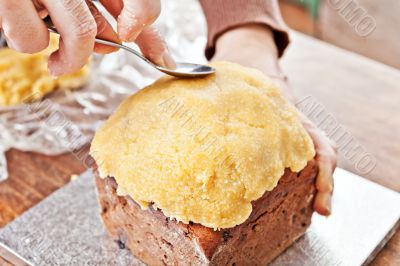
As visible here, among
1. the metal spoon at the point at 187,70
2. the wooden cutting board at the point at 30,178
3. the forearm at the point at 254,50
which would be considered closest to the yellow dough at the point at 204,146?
the metal spoon at the point at 187,70

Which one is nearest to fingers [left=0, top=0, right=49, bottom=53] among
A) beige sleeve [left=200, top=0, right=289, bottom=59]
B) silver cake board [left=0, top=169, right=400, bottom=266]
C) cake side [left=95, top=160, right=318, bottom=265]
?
cake side [left=95, top=160, right=318, bottom=265]

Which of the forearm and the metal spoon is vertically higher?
the metal spoon

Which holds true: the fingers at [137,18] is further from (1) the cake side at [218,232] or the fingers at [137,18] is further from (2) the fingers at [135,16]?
(1) the cake side at [218,232]

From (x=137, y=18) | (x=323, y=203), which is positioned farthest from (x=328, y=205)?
(x=137, y=18)

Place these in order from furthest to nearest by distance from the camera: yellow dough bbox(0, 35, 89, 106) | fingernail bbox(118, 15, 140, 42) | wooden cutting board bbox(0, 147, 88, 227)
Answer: yellow dough bbox(0, 35, 89, 106), wooden cutting board bbox(0, 147, 88, 227), fingernail bbox(118, 15, 140, 42)

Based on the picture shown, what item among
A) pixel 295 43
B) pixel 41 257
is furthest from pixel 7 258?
pixel 295 43

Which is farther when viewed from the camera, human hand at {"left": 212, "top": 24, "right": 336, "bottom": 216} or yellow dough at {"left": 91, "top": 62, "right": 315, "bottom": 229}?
human hand at {"left": 212, "top": 24, "right": 336, "bottom": 216}

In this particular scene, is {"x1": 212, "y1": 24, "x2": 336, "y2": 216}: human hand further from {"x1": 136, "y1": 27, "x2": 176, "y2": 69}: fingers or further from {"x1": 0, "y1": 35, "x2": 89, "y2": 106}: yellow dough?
{"x1": 0, "y1": 35, "x2": 89, "y2": 106}: yellow dough

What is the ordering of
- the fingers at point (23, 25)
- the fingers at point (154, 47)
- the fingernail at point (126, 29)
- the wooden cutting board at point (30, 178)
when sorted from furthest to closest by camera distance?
the wooden cutting board at point (30, 178), the fingers at point (154, 47), the fingernail at point (126, 29), the fingers at point (23, 25)
